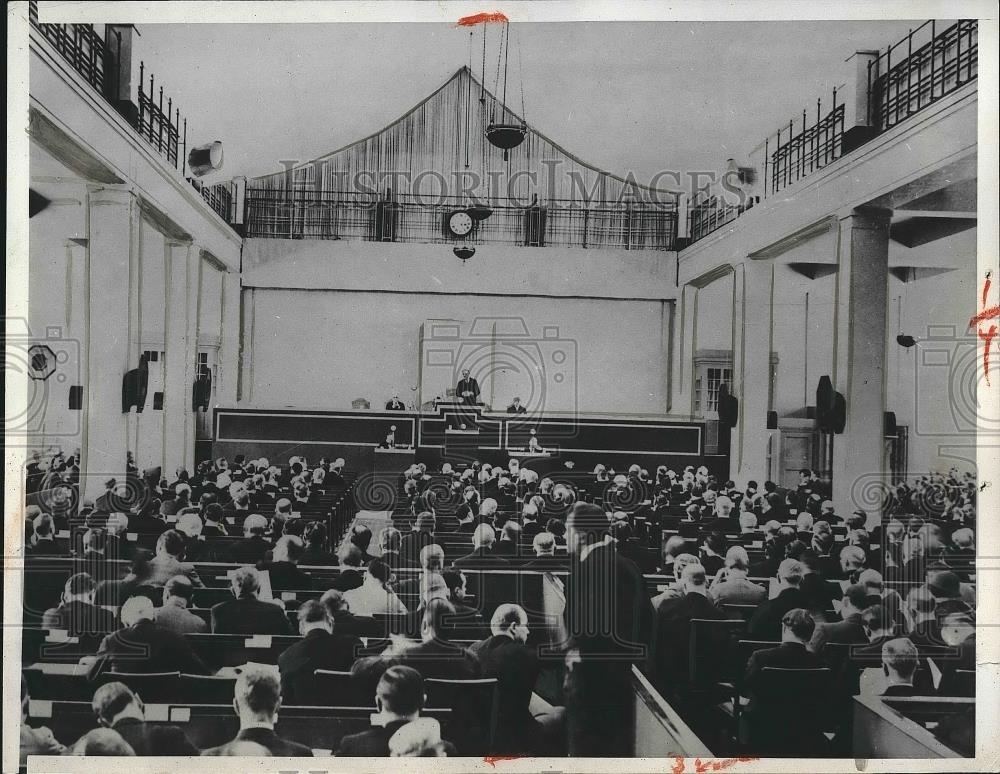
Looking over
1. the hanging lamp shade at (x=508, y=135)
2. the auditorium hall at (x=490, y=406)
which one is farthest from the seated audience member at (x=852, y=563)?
the hanging lamp shade at (x=508, y=135)

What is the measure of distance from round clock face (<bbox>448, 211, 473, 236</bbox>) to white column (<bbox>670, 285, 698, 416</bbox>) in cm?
89

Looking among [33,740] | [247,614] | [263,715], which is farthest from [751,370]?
[33,740]

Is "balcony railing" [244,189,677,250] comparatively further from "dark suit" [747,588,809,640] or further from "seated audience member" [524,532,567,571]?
"dark suit" [747,588,809,640]

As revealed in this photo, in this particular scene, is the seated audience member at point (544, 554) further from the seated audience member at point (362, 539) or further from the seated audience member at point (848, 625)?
the seated audience member at point (848, 625)

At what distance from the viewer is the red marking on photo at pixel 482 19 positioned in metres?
2.80

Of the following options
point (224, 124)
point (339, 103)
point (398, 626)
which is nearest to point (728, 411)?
point (398, 626)

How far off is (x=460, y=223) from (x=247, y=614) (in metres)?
1.65

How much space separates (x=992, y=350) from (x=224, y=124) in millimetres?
3012

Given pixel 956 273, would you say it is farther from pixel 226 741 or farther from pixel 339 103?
pixel 226 741

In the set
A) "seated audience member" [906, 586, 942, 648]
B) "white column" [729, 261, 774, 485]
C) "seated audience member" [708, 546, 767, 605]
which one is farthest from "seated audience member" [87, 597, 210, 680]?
"seated audience member" [906, 586, 942, 648]

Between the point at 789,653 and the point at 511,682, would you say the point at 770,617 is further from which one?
the point at 511,682

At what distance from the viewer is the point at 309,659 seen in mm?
2770

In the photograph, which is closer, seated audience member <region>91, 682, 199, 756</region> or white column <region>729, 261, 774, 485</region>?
seated audience member <region>91, 682, 199, 756</region>

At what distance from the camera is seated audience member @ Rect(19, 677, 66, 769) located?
9.09 ft
